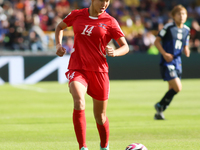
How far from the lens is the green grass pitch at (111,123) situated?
6.61 meters

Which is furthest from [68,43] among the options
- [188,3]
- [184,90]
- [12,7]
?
[188,3]

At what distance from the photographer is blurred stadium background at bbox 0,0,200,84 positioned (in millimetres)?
20484

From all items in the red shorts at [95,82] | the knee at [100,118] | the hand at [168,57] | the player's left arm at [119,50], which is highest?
the player's left arm at [119,50]

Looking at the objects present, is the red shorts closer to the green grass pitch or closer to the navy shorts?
the green grass pitch

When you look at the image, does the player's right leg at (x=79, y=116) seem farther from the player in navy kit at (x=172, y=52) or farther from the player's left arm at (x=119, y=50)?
the player in navy kit at (x=172, y=52)

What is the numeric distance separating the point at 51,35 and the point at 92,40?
16.8 m

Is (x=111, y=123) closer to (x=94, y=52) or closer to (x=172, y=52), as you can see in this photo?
(x=172, y=52)

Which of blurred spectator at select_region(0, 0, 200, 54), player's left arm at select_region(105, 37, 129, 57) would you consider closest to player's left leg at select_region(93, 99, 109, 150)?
player's left arm at select_region(105, 37, 129, 57)

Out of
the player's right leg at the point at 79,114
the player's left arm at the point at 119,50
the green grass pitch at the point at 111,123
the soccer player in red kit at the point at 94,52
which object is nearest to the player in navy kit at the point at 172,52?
the green grass pitch at the point at 111,123

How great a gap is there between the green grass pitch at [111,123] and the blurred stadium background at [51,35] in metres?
5.43

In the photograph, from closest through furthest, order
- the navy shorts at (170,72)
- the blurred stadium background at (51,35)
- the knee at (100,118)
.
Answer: the knee at (100,118), the navy shorts at (170,72), the blurred stadium background at (51,35)

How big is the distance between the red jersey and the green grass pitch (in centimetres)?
131

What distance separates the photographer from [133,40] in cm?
2456

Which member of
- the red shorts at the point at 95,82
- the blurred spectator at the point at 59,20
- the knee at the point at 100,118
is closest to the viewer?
the red shorts at the point at 95,82
